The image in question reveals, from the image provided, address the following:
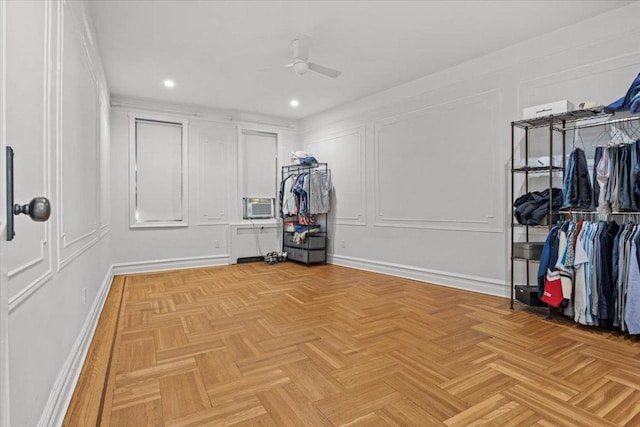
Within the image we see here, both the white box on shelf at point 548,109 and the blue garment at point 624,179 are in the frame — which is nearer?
the blue garment at point 624,179

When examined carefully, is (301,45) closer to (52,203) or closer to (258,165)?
(52,203)

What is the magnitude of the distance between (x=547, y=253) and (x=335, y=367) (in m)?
2.19

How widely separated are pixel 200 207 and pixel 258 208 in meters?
1.06

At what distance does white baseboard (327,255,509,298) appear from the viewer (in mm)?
3896

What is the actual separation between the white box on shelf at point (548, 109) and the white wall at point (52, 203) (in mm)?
3716

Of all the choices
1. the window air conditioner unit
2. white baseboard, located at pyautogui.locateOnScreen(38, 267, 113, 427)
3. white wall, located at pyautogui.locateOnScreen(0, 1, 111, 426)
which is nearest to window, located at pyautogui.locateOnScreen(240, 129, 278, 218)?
the window air conditioner unit

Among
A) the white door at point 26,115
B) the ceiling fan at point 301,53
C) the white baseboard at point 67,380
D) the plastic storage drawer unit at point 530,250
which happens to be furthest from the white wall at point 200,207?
the plastic storage drawer unit at point 530,250

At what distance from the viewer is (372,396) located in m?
1.85

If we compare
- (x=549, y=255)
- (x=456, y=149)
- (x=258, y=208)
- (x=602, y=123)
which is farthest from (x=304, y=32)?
(x=258, y=208)

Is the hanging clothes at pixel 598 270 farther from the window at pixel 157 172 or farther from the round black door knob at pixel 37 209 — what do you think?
the window at pixel 157 172

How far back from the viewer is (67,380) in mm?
1823

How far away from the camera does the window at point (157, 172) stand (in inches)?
215

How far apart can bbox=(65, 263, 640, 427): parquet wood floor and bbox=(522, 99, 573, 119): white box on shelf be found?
6.13 ft

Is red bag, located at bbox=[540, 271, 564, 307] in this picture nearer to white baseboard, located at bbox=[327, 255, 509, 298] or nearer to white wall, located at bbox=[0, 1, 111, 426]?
white baseboard, located at bbox=[327, 255, 509, 298]
